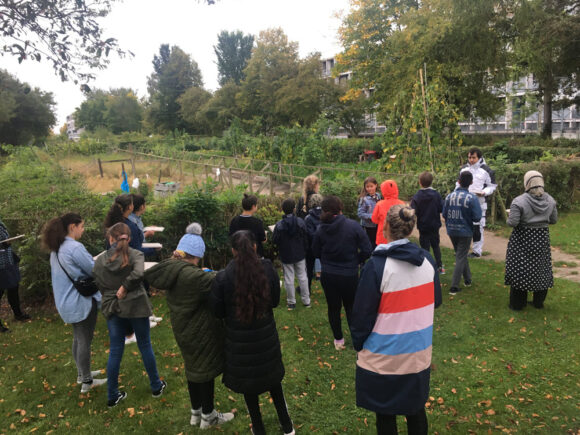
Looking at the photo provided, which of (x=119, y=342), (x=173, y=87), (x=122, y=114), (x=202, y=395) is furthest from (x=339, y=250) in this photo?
(x=122, y=114)

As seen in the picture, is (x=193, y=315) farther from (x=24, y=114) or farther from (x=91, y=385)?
(x=24, y=114)

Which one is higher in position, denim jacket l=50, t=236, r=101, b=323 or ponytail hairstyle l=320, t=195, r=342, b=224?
ponytail hairstyle l=320, t=195, r=342, b=224

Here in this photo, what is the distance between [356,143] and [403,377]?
27.9 meters

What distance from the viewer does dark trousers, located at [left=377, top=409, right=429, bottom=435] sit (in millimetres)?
2537

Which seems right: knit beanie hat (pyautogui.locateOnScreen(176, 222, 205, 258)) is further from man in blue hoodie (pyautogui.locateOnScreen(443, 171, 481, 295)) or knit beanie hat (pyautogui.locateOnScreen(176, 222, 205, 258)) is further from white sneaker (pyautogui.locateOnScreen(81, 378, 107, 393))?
man in blue hoodie (pyautogui.locateOnScreen(443, 171, 481, 295))

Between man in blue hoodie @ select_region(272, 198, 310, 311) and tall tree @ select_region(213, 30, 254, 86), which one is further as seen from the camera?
tall tree @ select_region(213, 30, 254, 86)

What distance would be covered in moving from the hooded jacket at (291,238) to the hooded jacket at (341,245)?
44.9 inches

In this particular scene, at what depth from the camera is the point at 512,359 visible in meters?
4.30

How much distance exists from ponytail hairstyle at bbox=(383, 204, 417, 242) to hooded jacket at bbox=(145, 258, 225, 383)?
137cm

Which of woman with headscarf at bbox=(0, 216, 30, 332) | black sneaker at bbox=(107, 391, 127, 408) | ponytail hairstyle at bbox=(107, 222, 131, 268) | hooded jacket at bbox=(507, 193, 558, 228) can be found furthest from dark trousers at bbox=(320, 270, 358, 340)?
woman with headscarf at bbox=(0, 216, 30, 332)

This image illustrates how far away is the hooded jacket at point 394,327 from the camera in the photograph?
2414 millimetres

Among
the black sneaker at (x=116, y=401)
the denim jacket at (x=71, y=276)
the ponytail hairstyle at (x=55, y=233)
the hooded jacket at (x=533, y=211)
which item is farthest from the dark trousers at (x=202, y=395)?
the hooded jacket at (x=533, y=211)

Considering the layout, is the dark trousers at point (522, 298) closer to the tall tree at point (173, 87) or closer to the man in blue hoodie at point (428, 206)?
the man in blue hoodie at point (428, 206)

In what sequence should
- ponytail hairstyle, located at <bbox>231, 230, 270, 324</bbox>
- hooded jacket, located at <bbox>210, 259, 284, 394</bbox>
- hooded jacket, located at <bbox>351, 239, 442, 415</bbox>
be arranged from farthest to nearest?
hooded jacket, located at <bbox>210, 259, 284, 394</bbox>
ponytail hairstyle, located at <bbox>231, 230, 270, 324</bbox>
hooded jacket, located at <bbox>351, 239, 442, 415</bbox>
